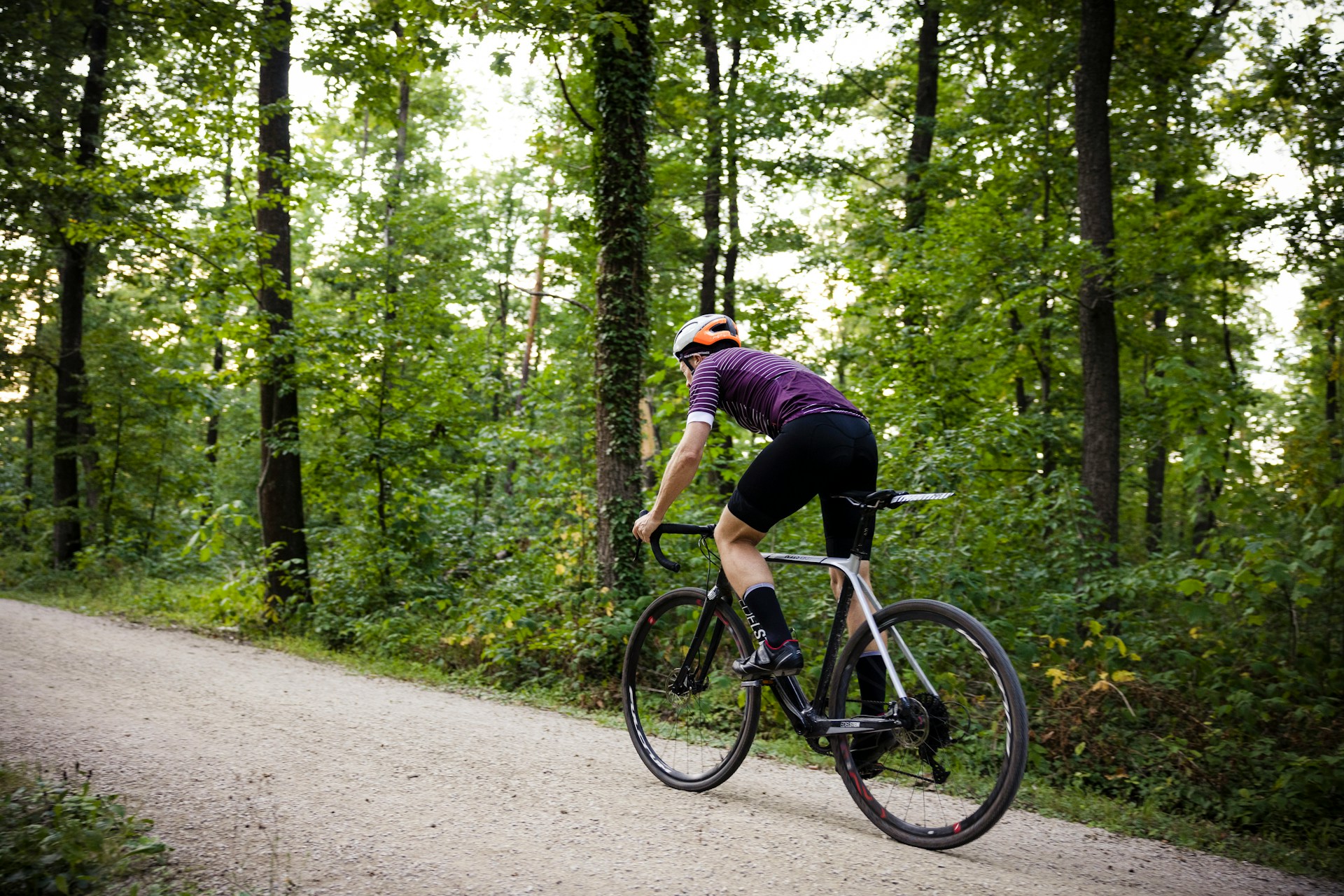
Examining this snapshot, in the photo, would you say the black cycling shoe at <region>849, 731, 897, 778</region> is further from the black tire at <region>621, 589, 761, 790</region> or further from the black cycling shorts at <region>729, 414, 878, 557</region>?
the black cycling shorts at <region>729, 414, 878, 557</region>

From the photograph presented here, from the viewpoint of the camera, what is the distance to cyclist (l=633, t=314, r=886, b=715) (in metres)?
3.49

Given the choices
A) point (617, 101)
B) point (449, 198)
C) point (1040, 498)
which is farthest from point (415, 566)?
point (449, 198)

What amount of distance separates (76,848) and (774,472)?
2.69 m

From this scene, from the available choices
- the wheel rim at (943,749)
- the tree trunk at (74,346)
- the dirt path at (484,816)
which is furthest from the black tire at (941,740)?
the tree trunk at (74,346)

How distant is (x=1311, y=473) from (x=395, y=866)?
6274 mm

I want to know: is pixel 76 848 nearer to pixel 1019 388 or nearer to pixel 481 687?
→ pixel 481 687

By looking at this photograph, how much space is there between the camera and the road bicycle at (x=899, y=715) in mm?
3084

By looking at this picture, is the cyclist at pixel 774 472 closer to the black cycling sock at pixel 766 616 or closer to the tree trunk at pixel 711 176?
the black cycling sock at pixel 766 616

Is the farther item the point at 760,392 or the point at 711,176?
the point at 711,176

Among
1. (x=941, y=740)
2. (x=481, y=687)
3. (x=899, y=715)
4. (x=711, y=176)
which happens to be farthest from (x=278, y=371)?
(x=711, y=176)

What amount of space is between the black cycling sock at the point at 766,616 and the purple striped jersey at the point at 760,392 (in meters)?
0.69

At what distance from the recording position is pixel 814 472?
3.49 meters

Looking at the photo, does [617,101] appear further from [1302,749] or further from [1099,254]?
[1302,749]

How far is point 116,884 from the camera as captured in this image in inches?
102
